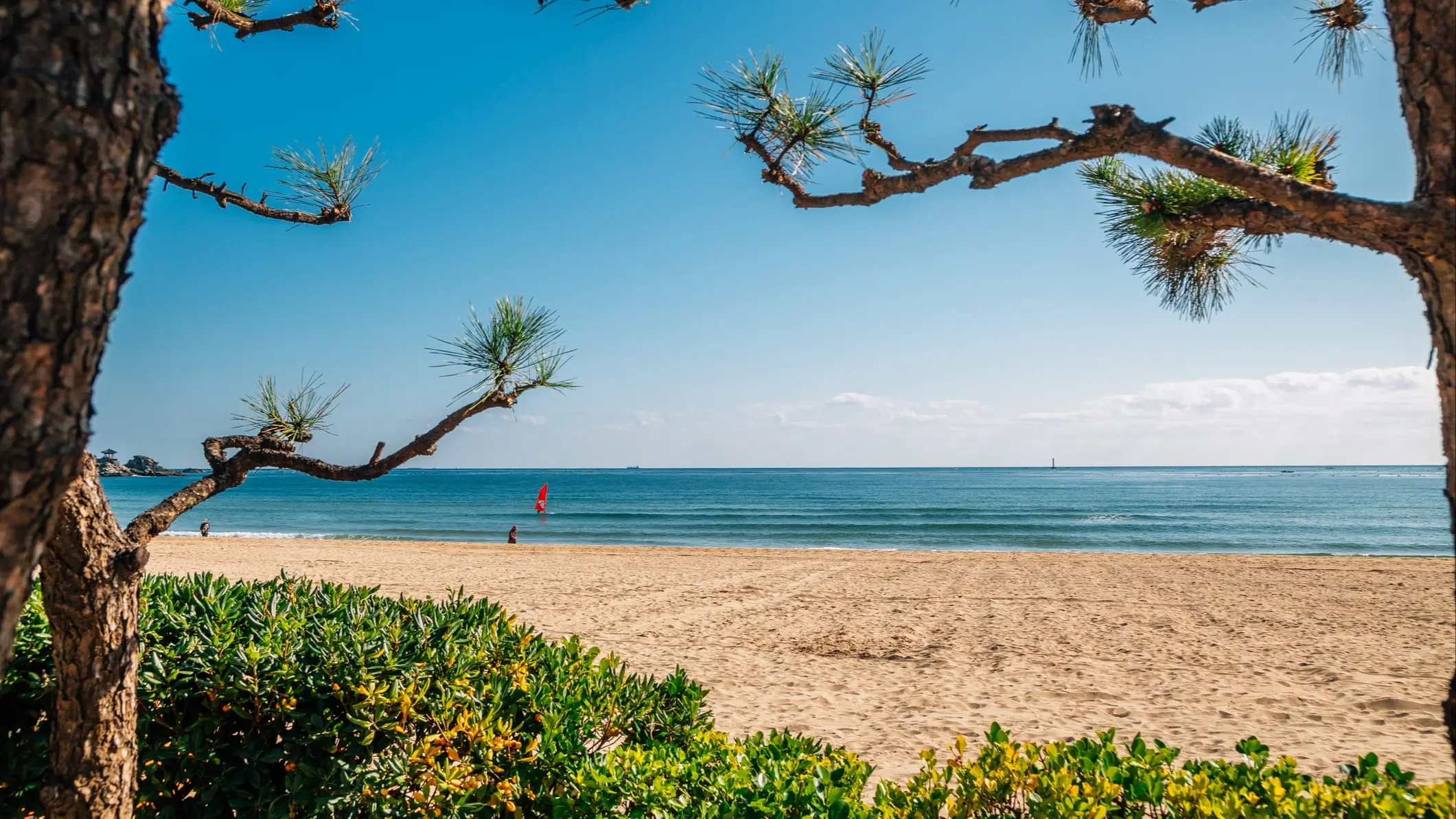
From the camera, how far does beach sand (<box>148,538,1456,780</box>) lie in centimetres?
653

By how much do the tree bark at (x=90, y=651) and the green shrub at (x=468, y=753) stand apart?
1.69 feet

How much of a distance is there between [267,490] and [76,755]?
10298 cm

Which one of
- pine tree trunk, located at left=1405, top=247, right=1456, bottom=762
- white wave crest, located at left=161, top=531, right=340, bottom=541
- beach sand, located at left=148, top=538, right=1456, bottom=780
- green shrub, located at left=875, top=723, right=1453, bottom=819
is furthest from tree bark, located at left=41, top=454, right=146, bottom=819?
white wave crest, located at left=161, top=531, right=340, bottom=541

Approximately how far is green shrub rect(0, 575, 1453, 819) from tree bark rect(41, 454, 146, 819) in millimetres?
516

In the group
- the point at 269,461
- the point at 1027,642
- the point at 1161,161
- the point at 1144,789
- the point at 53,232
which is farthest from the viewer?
the point at 1027,642

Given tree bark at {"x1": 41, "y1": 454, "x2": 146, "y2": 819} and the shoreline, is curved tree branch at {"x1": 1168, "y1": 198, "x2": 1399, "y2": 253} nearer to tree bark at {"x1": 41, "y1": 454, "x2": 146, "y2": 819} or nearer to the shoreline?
tree bark at {"x1": 41, "y1": 454, "x2": 146, "y2": 819}

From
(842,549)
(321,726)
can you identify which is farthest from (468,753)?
(842,549)

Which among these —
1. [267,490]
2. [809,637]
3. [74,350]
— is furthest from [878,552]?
[267,490]

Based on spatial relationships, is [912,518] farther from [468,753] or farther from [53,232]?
[53,232]

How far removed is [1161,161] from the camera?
90.4 inches

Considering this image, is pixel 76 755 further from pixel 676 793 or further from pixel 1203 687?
pixel 1203 687

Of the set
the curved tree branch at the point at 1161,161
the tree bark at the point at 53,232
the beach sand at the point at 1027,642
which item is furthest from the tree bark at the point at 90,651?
the beach sand at the point at 1027,642

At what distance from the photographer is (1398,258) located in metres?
1.91

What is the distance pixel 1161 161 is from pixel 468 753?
128 inches
